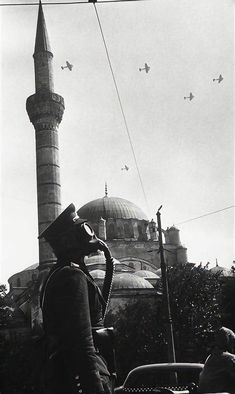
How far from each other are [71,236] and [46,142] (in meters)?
28.1

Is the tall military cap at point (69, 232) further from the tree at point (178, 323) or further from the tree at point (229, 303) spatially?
the tree at point (229, 303)

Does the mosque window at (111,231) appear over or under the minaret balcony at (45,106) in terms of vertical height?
under

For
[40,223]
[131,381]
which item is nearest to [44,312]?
[131,381]

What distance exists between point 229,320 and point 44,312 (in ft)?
82.2

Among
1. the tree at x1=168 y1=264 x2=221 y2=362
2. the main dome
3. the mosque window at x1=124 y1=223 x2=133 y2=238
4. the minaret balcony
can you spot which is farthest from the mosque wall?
the main dome

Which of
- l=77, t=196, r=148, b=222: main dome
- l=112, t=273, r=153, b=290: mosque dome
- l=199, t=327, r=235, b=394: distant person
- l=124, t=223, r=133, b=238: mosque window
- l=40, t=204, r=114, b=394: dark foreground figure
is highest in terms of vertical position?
l=77, t=196, r=148, b=222: main dome

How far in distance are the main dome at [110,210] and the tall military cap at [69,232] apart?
4010cm

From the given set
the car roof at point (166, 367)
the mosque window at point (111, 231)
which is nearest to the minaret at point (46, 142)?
the mosque window at point (111, 231)

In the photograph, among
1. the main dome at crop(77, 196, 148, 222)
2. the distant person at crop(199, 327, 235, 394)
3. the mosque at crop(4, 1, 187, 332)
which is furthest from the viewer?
the main dome at crop(77, 196, 148, 222)

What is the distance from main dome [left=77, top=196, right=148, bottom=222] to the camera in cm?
4344

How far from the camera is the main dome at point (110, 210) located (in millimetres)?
43438

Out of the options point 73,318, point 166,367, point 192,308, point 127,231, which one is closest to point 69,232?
point 73,318

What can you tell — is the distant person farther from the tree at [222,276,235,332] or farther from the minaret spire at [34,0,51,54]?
the minaret spire at [34,0,51,54]

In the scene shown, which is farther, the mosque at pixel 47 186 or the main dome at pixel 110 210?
the main dome at pixel 110 210
